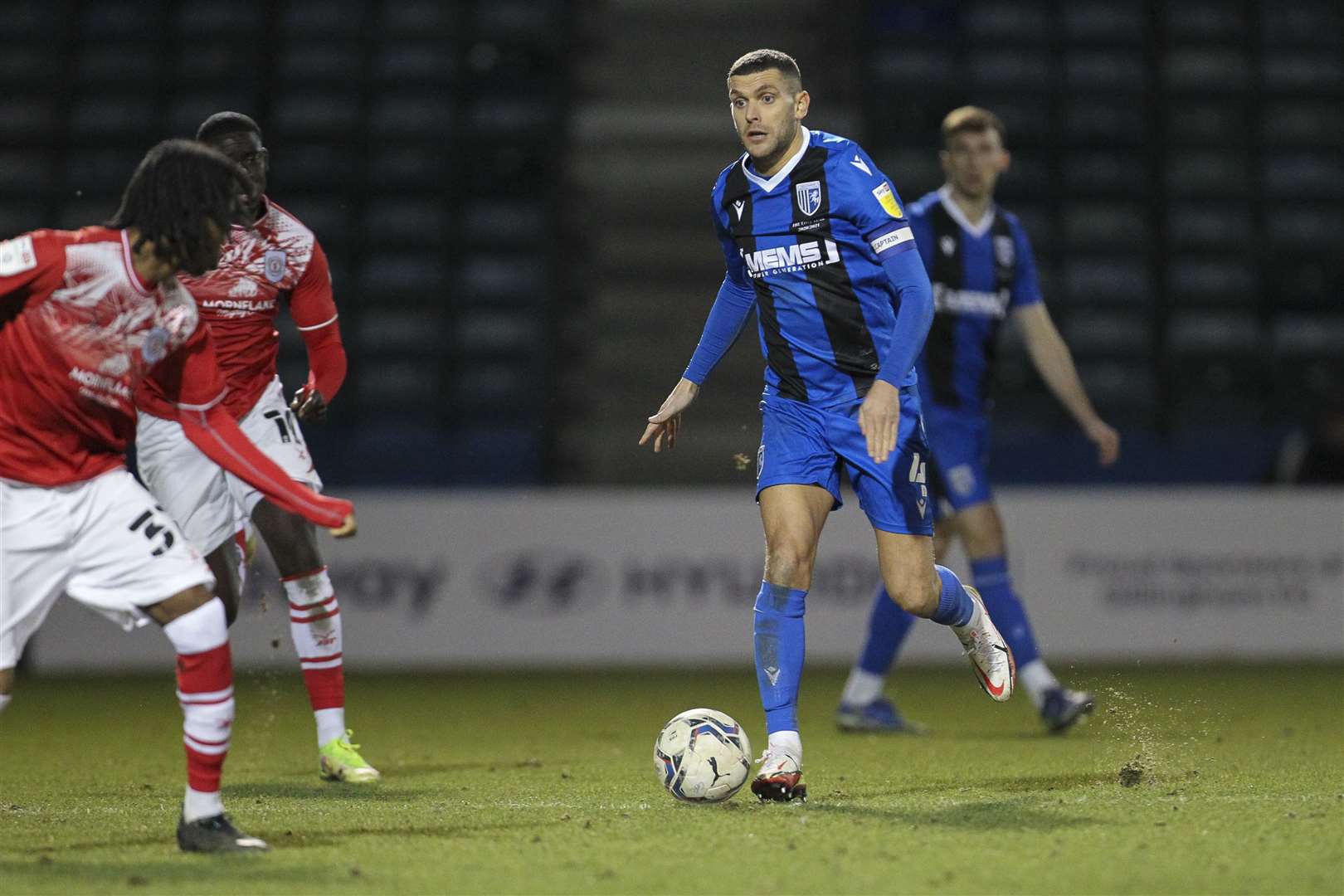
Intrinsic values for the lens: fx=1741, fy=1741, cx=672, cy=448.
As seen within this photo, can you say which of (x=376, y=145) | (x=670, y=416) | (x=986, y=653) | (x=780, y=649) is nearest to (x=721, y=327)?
(x=670, y=416)

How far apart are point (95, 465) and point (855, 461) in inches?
87.8

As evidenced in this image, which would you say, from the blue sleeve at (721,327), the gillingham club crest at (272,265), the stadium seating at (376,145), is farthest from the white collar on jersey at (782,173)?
the stadium seating at (376,145)

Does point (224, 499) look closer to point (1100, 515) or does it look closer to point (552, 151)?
point (1100, 515)

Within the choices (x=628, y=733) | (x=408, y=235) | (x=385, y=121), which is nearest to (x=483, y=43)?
(x=385, y=121)

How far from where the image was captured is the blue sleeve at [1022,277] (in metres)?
7.76

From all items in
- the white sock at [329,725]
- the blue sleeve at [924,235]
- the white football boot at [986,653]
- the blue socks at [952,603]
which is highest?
the blue sleeve at [924,235]

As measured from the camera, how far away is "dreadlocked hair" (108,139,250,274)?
14.3 ft

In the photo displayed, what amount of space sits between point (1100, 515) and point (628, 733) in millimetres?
4694

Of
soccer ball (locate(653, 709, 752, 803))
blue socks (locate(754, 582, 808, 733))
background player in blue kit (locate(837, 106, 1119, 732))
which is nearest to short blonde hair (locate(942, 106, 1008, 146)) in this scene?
background player in blue kit (locate(837, 106, 1119, 732))

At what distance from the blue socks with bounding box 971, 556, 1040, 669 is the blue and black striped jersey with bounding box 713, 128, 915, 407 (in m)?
2.24

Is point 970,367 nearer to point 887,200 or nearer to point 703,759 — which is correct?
point 887,200

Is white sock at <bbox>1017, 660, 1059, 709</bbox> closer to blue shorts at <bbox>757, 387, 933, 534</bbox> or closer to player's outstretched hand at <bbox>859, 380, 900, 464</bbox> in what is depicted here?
blue shorts at <bbox>757, 387, 933, 534</bbox>

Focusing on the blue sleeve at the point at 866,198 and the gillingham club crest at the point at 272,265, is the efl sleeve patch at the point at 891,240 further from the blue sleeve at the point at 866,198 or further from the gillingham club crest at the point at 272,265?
the gillingham club crest at the point at 272,265

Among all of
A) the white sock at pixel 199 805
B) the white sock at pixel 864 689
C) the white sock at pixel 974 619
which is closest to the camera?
the white sock at pixel 199 805
